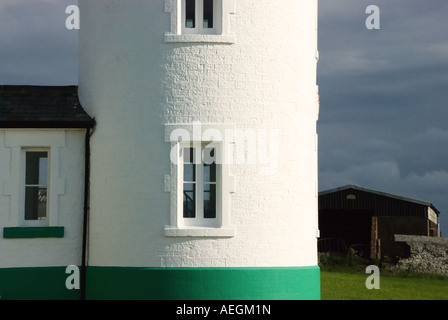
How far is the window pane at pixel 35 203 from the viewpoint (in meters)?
17.6

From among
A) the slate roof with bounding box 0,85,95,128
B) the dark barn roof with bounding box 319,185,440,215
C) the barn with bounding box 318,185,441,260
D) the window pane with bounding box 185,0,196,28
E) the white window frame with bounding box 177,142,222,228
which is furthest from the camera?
the dark barn roof with bounding box 319,185,440,215

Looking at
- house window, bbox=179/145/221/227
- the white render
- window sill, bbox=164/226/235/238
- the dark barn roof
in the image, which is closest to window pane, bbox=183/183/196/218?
house window, bbox=179/145/221/227

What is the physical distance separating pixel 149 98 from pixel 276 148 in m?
2.78

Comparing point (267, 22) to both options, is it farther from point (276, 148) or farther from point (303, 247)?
point (303, 247)

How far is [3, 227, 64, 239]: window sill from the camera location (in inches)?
679

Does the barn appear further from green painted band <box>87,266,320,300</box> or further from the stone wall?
green painted band <box>87,266,320,300</box>

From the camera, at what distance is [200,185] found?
16.3 meters

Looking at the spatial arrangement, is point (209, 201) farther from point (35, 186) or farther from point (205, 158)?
point (35, 186)

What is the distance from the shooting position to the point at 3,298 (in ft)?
56.1

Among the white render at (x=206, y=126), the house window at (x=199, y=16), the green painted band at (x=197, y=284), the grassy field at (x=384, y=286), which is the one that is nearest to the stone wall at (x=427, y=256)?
the grassy field at (x=384, y=286)

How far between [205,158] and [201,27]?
275cm

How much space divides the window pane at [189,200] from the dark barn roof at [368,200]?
20.3 metres

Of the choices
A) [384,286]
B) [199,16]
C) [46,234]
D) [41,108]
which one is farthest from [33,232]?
[384,286]

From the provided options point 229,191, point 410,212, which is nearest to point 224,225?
point 229,191
